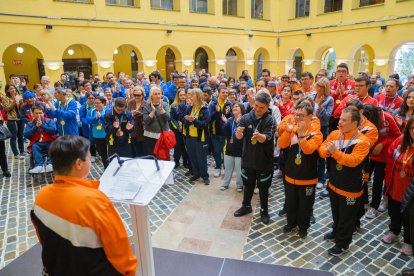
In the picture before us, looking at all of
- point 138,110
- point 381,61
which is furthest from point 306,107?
point 381,61

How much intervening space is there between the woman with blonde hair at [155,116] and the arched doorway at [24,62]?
1385cm

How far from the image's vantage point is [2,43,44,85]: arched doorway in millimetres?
16783

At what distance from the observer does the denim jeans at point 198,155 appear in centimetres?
637

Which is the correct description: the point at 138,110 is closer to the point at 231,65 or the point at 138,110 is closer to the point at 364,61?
the point at 231,65

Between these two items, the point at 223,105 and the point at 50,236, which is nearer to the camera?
the point at 50,236

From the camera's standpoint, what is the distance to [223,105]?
6562mm

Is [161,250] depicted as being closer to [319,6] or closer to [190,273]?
[190,273]

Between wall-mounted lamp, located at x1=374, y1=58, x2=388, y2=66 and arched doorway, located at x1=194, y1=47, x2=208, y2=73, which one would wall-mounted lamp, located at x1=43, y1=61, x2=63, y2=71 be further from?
wall-mounted lamp, located at x1=374, y1=58, x2=388, y2=66

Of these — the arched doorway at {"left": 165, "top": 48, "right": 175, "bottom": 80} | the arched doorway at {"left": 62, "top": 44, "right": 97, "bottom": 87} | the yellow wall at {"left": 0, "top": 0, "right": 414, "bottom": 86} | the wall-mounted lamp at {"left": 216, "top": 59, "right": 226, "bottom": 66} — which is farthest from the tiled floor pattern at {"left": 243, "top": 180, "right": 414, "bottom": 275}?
the arched doorway at {"left": 165, "top": 48, "right": 175, "bottom": 80}

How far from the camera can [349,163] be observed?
362 centimetres

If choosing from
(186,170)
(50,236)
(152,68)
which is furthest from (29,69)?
(50,236)

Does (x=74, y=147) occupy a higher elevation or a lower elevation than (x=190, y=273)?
higher

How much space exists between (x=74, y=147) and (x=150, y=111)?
4124 millimetres

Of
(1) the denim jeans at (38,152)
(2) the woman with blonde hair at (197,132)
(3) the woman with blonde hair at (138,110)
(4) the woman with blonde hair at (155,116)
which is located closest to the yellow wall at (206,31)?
(1) the denim jeans at (38,152)
